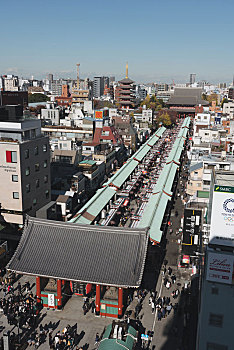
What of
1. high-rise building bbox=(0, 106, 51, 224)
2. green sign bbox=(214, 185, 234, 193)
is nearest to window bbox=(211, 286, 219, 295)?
green sign bbox=(214, 185, 234, 193)

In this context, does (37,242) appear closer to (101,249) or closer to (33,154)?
(101,249)

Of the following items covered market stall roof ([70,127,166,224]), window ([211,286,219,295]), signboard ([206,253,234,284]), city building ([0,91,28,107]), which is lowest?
covered market stall roof ([70,127,166,224])

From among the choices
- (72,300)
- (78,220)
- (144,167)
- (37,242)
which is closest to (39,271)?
(37,242)

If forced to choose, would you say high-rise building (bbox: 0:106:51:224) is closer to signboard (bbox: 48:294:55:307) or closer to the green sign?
signboard (bbox: 48:294:55:307)

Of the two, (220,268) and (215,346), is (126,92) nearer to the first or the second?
(220,268)

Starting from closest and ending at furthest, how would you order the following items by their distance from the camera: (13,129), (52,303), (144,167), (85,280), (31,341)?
(31,341) < (85,280) < (52,303) < (13,129) < (144,167)

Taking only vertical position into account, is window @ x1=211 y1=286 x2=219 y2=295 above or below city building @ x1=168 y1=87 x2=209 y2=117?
below
